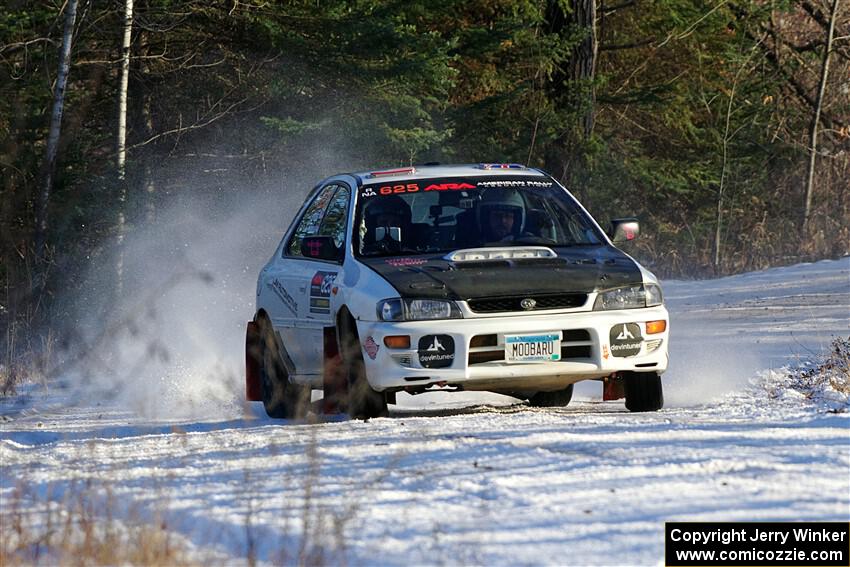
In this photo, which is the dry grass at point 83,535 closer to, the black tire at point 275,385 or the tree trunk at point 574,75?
the black tire at point 275,385

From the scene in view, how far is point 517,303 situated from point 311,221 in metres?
2.66

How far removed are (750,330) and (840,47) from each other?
17411 millimetres

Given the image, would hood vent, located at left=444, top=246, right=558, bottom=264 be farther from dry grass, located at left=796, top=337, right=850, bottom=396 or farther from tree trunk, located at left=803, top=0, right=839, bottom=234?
tree trunk, located at left=803, top=0, right=839, bottom=234

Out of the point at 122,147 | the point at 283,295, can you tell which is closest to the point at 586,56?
the point at 122,147

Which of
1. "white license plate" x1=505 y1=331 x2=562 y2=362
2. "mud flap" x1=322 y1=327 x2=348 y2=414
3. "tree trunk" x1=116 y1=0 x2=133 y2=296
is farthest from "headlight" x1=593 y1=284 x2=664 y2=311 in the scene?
"tree trunk" x1=116 y1=0 x2=133 y2=296

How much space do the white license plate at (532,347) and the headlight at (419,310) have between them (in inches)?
13.4

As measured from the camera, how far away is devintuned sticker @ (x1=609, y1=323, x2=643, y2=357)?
888 centimetres

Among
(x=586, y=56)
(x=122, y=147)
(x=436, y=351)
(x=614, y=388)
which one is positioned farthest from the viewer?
(x=586, y=56)

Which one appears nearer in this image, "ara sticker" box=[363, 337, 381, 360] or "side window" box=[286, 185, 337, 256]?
"ara sticker" box=[363, 337, 381, 360]

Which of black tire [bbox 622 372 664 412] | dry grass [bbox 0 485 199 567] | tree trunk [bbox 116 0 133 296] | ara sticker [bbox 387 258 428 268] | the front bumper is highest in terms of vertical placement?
tree trunk [bbox 116 0 133 296]

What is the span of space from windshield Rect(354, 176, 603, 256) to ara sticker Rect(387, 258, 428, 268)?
0.88 ft

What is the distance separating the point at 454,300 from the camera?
28.5 feet

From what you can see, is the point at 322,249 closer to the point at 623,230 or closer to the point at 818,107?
the point at 623,230

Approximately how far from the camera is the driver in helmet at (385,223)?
9.71 meters
